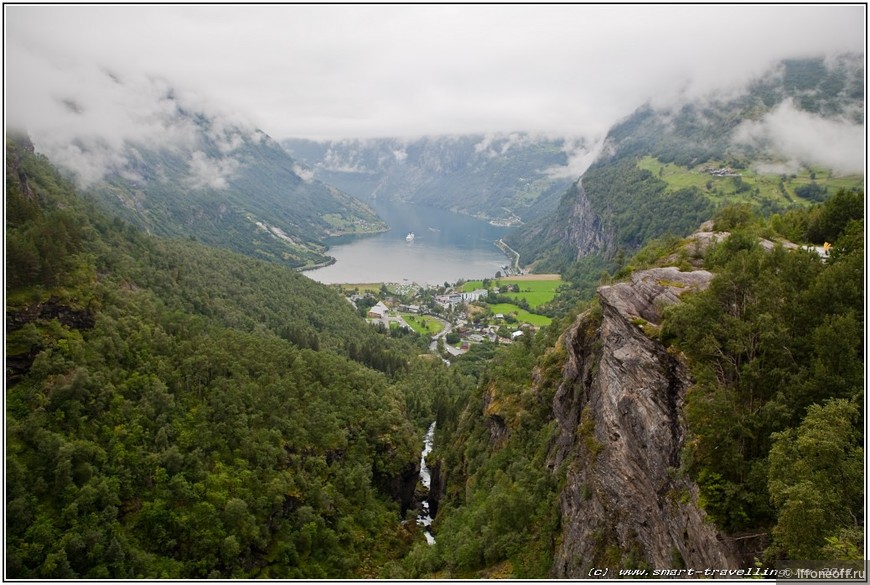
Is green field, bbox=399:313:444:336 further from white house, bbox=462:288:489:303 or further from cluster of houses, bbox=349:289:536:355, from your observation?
white house, bbox=462:288:489:303

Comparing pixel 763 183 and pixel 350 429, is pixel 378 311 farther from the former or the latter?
pixel 763 183

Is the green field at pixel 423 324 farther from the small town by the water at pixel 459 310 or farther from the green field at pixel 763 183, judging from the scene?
the green field at pixel 763 183

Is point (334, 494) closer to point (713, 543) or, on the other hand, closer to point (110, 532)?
point (110, 532)

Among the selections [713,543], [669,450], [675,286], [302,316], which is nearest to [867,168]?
[675,286]

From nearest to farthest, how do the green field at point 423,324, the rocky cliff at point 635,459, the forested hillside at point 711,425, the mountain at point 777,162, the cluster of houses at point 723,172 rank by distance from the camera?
the forested hillside at point 711,425 < the rocky cliff at point 635,459 < the mountain at point 777,162 < the green field at point 423,324 < the cluster of houses at point 723,172

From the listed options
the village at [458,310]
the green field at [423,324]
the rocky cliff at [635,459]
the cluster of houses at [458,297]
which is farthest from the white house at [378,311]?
the rocky cliff at [635,459]

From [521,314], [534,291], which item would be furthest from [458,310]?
[534,291]

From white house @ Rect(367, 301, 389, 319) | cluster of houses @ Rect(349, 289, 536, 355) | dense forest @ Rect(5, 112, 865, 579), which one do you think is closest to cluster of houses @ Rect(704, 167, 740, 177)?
cluster of houses @ Rect(349, 289, 536, 355)
